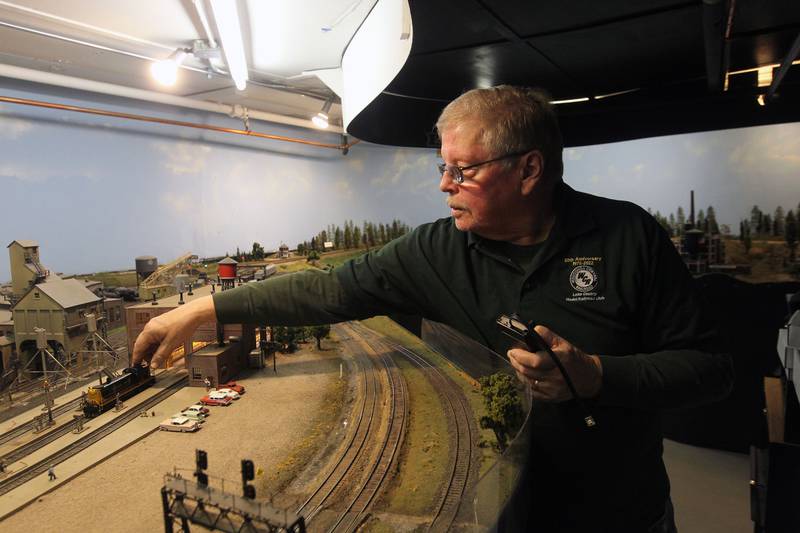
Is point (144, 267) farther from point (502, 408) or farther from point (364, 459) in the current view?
point (502, 408)

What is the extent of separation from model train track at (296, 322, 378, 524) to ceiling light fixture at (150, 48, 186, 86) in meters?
2.18

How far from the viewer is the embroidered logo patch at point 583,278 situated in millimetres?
1806

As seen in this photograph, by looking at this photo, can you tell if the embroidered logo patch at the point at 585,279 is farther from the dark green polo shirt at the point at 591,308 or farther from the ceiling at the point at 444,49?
the ceiling at the point at 444,49

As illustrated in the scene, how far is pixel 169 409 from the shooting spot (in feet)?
6.63

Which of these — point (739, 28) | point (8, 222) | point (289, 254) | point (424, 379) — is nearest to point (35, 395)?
point (8, 222)

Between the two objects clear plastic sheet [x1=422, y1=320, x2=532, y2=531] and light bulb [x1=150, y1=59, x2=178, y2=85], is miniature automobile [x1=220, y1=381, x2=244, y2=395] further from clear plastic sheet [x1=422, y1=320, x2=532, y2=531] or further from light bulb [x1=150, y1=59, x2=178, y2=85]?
light bulb [x1=150, y1=59, x2=178, y2=85]

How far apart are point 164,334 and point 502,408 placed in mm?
1382

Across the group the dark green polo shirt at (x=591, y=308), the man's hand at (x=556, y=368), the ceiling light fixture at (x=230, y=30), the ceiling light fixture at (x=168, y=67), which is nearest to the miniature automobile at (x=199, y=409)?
the dark green polo shirt at (x=591, y=308)

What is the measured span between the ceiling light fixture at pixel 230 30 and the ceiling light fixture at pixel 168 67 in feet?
1.17

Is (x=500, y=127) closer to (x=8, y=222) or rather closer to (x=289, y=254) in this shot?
(x=8, y=222)

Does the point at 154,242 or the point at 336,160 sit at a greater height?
the point at 336,160

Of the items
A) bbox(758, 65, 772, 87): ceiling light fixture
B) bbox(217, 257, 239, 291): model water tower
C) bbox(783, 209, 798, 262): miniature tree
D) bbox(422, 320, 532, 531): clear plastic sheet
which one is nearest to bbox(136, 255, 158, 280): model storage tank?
bbox(217, 257, 239, 291): model water tower


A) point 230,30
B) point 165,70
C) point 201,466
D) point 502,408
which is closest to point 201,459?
point 201,466

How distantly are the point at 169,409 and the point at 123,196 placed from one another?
1.65m
